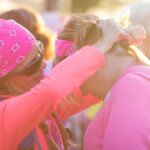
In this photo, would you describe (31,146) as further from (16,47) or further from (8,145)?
(16,47)

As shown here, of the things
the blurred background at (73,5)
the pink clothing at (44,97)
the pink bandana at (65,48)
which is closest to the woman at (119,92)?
the pink clothing at (44,97)

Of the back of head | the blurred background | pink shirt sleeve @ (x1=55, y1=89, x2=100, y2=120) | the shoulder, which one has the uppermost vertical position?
the shoulder

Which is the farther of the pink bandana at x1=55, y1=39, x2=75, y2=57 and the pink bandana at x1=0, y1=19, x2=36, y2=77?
the pink bandana at x1=55, y1=39, x2=75, y2=57

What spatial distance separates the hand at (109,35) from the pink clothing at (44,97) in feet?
0.18

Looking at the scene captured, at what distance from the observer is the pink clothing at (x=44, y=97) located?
1.63 metres

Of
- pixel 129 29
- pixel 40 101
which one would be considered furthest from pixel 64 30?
pixel 40 101

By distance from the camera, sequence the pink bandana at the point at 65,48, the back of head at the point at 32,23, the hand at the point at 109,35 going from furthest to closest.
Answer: the back of head at the point at 32,23 → the pink bandana at the point at 65,48 → the hand at the point at 109,35

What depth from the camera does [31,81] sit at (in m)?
2.07

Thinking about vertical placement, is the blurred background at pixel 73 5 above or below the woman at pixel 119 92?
below

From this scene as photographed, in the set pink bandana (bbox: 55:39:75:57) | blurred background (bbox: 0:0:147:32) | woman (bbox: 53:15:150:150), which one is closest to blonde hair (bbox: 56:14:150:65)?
woman (bbox: 53:15:150:150)

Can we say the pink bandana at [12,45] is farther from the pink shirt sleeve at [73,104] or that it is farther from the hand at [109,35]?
the pink shirt sleeve at [73,104]

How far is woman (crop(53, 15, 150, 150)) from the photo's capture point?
1.57m

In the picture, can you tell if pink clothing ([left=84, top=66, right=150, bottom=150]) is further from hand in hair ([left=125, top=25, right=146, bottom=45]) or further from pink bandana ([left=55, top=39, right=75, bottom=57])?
pink bandana ([left=55, top=39, right=75, bottom=57])

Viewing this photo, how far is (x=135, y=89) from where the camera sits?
5.36 feet
